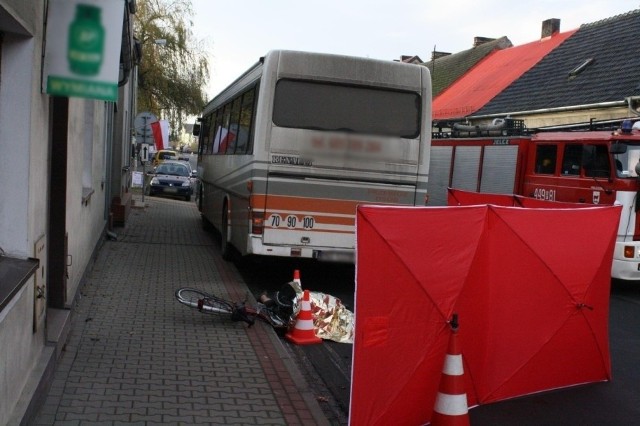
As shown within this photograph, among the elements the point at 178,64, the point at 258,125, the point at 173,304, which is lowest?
the point at 173,304

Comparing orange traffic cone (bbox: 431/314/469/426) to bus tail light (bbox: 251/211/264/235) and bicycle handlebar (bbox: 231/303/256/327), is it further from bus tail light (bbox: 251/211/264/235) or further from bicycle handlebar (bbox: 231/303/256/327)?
bus tail light (bbox: 251/211/264/235)

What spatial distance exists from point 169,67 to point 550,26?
739 inches

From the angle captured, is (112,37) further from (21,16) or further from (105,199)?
(105,199)

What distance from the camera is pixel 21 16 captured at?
13.6ft

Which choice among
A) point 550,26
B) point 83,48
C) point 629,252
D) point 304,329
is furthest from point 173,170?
point 83,48

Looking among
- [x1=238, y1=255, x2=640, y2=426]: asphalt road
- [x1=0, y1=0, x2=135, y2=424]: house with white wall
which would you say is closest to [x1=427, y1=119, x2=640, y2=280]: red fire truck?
[x1=238, y1=255, x2=640, y2=426]: asphalt road

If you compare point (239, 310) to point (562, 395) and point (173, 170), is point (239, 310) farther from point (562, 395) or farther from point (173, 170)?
point (173, 170)

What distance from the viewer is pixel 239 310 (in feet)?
26.1

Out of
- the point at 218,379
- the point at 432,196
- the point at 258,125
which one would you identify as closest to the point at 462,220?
the point at 218,379

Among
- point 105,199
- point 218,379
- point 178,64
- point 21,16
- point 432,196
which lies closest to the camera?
point 21,16

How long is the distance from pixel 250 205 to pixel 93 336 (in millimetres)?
3542

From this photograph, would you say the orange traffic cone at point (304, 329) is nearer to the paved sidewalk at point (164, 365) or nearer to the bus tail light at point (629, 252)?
the paved sidewalk at point (164, 365)

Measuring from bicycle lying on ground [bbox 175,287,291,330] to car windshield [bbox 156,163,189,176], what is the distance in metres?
24.8

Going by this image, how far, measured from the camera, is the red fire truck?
11.5m
